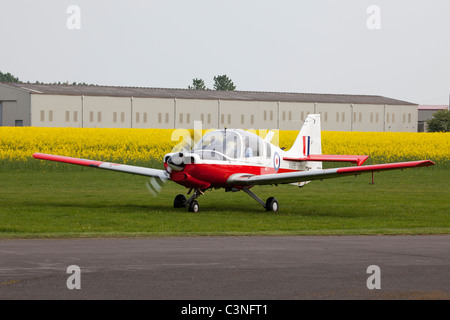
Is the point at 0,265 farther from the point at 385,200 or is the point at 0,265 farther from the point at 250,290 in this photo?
the point at 385,200

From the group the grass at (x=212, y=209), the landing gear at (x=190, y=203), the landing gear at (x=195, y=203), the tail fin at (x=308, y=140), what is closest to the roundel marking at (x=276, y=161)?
the tail fin at (x=308, y=140)

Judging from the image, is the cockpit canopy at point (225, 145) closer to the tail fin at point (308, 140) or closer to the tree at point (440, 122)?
the tail fin at point (308, 140)

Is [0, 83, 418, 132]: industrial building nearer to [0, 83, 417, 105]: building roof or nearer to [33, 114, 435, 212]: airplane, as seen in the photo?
[0, 83, 417, 105]: building roof

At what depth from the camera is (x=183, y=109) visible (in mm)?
82625

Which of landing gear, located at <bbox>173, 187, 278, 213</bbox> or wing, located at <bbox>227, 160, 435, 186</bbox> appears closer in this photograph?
wing, located at <bbox>227, 160, 435, 186</bbox>

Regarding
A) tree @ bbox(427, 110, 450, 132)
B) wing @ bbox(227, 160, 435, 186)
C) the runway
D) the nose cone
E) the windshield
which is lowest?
the runway

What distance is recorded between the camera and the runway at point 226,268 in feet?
35.7

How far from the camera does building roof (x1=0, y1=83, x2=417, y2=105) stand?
79.5 m

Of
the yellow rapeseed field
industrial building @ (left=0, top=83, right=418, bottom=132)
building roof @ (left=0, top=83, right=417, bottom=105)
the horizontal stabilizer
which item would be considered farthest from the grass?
building roof @ (left=0, top=83, right=417, bottom=105)

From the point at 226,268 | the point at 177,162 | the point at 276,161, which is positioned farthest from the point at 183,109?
the point at 226,268

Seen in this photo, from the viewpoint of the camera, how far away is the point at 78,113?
77.3 m

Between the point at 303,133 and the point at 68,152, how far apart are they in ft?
74.5

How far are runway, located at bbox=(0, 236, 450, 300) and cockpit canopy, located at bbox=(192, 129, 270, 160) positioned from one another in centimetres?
673

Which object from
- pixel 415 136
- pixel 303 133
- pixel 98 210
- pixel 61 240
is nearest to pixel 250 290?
pixel 61 240
